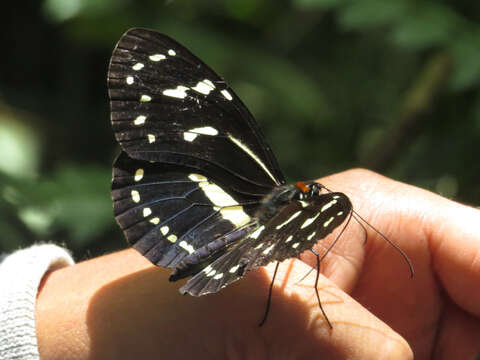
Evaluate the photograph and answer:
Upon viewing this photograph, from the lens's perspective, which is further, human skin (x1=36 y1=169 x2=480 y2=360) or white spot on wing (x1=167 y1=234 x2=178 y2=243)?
white spot on wing (x1=167 y1=234 x2=178 y2=243)

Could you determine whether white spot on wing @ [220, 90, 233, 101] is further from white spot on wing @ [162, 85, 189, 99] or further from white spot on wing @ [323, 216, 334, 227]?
white spot on wing @ [323, 216, 334, 227]

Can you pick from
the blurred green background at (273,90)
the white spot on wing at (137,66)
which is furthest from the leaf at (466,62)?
the white spot on wing at (137,66)

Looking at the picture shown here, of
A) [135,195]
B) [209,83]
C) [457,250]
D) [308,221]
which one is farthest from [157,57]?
[457,250]

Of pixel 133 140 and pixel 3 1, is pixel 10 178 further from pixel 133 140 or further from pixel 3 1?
pixel 3 1

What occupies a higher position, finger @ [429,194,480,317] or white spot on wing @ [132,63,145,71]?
white spot on wing @ [132,63,145,71]

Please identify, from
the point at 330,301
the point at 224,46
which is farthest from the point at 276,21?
the point at 330,301

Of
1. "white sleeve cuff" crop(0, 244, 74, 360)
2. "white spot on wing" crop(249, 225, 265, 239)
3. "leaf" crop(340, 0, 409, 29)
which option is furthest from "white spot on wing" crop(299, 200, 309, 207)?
"leaf" crop(340, 0, 409, 29)

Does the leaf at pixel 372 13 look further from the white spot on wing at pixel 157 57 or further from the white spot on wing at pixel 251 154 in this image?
the white spot on wing at pixel 157 57
